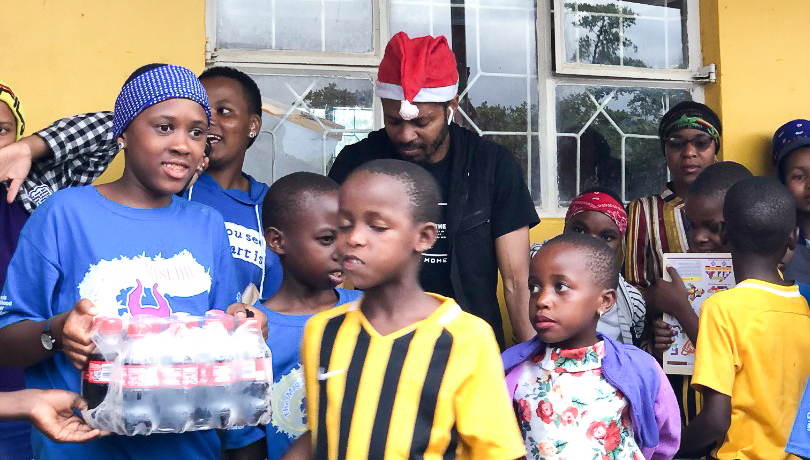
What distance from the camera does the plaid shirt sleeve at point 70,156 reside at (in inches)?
123

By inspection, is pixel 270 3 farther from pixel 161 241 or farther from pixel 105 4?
pixel 161 241

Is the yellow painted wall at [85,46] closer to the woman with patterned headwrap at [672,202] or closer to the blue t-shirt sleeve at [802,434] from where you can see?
the woman with patterned headwrap at [672,202]

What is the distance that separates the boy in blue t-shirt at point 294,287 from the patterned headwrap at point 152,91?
57cm

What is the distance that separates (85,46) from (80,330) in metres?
2.53

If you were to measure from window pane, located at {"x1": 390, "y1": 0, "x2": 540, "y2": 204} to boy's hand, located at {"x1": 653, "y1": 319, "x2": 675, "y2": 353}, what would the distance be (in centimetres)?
142

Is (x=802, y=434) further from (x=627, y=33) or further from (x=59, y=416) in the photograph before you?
(x=627, y=33)

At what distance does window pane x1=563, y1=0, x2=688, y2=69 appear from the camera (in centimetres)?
496

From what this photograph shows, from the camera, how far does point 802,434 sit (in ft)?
8.59

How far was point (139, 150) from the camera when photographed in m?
2.52

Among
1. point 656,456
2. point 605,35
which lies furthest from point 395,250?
point 605,35

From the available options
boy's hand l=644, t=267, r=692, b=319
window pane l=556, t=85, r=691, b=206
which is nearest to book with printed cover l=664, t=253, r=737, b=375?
boy's hand l=644, t=267, r=692, b=319

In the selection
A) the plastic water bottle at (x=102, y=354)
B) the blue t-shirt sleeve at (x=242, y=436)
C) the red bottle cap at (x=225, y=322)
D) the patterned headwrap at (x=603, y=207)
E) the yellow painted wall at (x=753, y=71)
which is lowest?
the blue t-shirt sleeve at (x=242, y=436)

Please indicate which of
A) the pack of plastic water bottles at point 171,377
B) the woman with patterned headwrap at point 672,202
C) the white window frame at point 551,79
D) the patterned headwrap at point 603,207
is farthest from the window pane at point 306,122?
the pack of plastic water bottles at point 171,377

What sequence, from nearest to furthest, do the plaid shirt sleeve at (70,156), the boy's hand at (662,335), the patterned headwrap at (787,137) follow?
the plaid shirt sleeve at (70,156) → the boy's hand at (662,335) → the patterned headwrap at (787,137)
